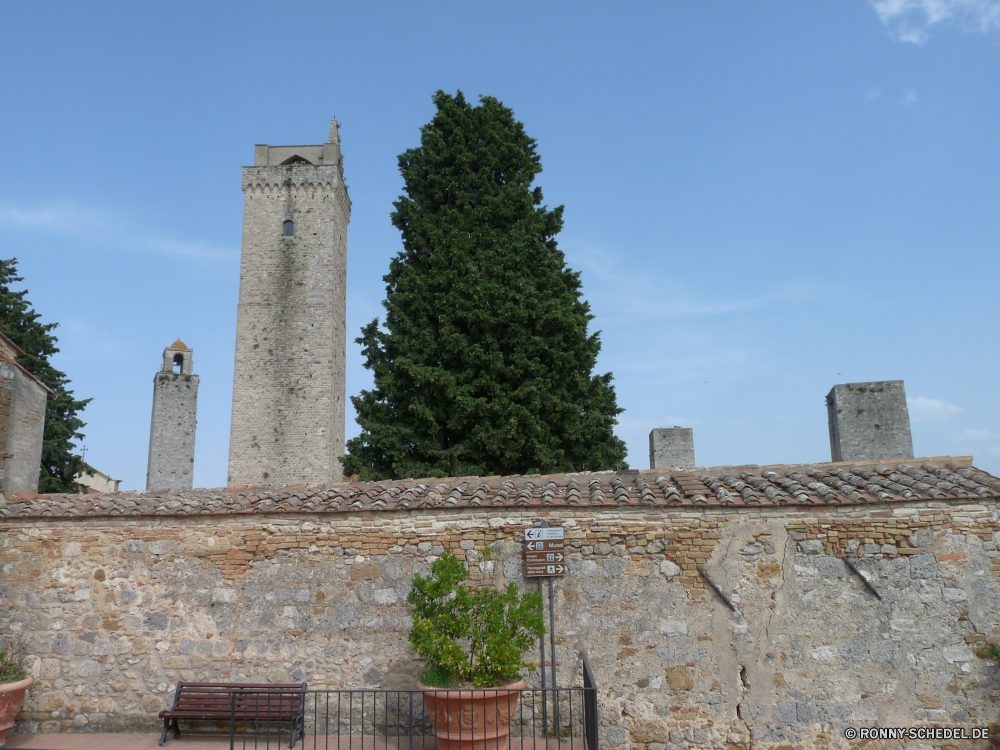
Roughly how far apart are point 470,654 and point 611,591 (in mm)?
1600

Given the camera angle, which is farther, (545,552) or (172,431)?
A: (172,431)

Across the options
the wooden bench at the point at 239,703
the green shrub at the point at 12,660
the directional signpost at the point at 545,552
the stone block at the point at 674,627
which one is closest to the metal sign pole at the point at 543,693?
the directional signpost at the point at 545,552

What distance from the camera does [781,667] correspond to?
6.91m

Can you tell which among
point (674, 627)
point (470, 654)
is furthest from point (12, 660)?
point (674, 627)

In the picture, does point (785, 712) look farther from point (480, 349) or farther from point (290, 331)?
point (290, 331)

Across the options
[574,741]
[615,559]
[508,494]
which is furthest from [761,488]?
[574,741]

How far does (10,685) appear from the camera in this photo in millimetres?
7000

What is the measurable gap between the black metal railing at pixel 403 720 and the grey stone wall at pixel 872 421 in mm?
7152

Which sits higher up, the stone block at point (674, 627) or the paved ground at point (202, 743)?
the stone block at point (674, 627)

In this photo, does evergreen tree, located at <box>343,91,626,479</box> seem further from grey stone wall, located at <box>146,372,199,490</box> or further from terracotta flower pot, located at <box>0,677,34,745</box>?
grey stone wall, located at <box>146,372,199,490</box>

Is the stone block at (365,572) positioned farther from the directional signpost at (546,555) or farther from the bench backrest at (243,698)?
the directional signpost at (546,555)

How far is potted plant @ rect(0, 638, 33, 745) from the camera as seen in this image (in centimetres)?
700

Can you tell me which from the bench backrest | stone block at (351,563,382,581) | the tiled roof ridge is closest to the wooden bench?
the bench backrest

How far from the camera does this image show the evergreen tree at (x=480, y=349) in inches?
548
